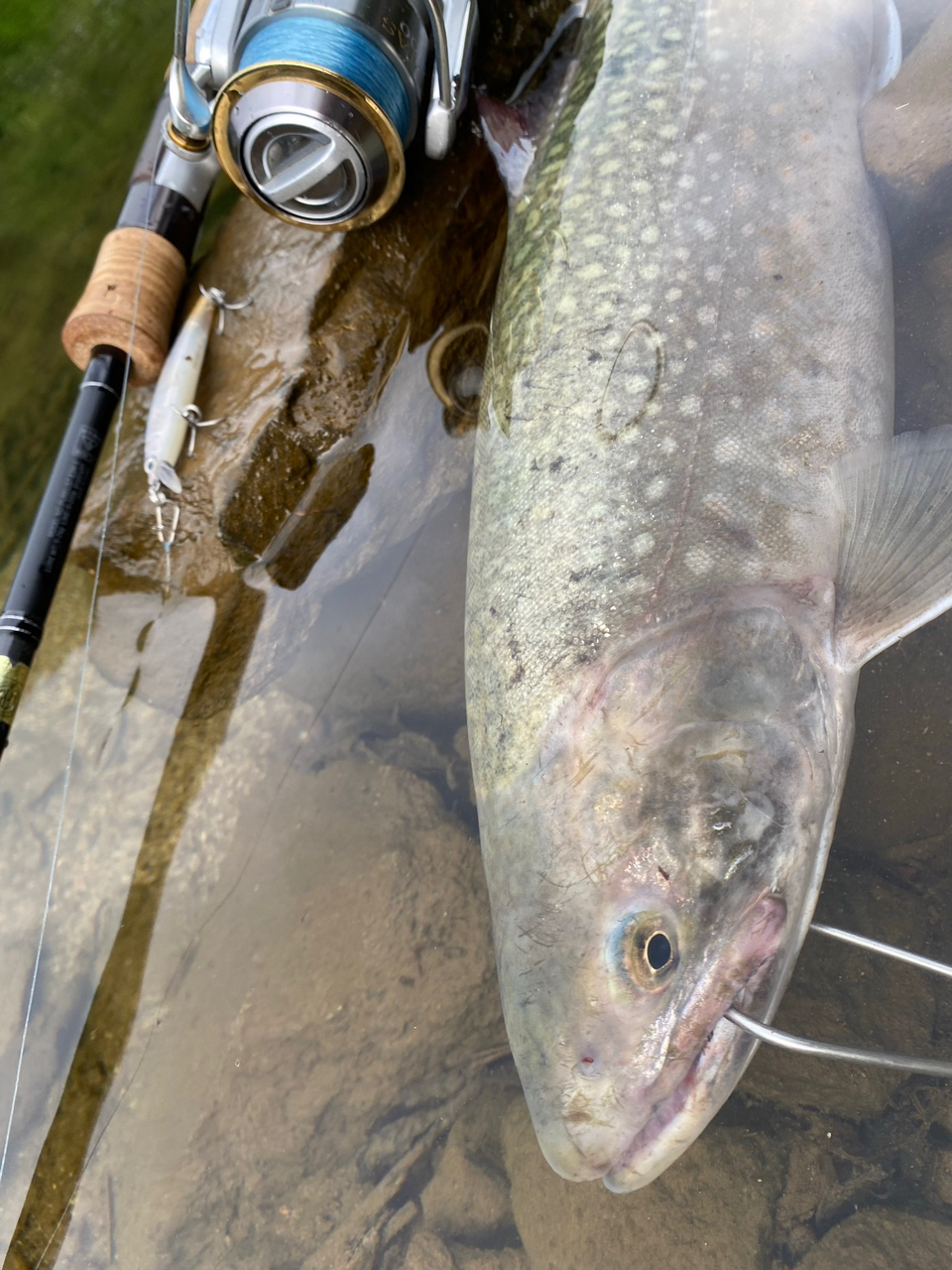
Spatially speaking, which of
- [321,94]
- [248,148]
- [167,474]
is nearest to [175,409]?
[167,474]

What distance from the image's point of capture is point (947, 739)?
2.72m

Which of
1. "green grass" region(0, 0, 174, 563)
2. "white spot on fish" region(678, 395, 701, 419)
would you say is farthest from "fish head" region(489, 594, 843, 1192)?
"green grass" region(0, 0, 174, 563)

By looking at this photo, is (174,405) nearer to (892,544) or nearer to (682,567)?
(682,567)

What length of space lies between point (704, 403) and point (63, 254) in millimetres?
3136

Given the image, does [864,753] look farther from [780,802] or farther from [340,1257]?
[340,1257]

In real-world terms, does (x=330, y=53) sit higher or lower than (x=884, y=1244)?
higher

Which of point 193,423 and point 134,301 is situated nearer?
point 134,301

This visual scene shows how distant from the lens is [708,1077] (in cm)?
188

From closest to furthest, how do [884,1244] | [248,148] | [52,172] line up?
[248,148], [884,1244], [52,172]

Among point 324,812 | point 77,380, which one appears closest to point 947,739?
point 324,812

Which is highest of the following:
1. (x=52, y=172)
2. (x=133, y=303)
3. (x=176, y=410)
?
(x=52, y=172)

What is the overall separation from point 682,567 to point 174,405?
181 centimetres

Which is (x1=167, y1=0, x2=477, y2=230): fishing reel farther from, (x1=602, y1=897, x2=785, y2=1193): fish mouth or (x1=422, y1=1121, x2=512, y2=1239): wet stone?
(x1=422, y1=1121, x2=512, y2=1239): wet stone

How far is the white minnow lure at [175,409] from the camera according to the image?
2.73 metres
